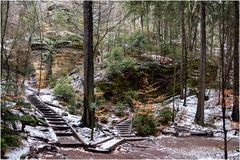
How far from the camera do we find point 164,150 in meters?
14.0

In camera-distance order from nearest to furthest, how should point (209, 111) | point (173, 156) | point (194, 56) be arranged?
point (173, 156), point (209, 111), point (194, 56)

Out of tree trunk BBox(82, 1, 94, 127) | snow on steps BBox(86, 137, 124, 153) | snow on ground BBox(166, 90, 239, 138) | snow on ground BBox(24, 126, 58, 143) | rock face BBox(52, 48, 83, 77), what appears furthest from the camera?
rock face BBox(52, 48, 83, 77)

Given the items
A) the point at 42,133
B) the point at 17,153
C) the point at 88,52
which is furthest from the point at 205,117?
the point at 17,153

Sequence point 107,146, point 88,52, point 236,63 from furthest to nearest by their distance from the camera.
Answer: point 236,63
point 88,52
point 107,146

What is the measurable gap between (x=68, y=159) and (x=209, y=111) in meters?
15.3

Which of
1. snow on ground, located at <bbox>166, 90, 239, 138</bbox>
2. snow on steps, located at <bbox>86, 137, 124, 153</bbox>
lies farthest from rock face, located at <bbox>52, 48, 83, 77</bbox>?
snow on steps, located at <bbox>86, 137, 124, 153</bbox>

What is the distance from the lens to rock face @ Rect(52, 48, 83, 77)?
105 feet

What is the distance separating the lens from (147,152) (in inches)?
521

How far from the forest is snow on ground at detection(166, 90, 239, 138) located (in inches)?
2.4

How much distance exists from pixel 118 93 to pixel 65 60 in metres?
8.95

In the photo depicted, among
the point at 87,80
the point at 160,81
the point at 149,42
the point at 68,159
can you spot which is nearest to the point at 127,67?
the point at 160,81

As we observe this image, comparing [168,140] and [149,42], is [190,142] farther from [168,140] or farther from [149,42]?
[149,42]

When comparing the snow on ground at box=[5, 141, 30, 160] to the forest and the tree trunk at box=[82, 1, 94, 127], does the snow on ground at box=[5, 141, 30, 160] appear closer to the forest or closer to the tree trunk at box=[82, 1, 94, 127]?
the forest

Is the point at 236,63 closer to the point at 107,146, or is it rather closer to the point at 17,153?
the point at 107,146
